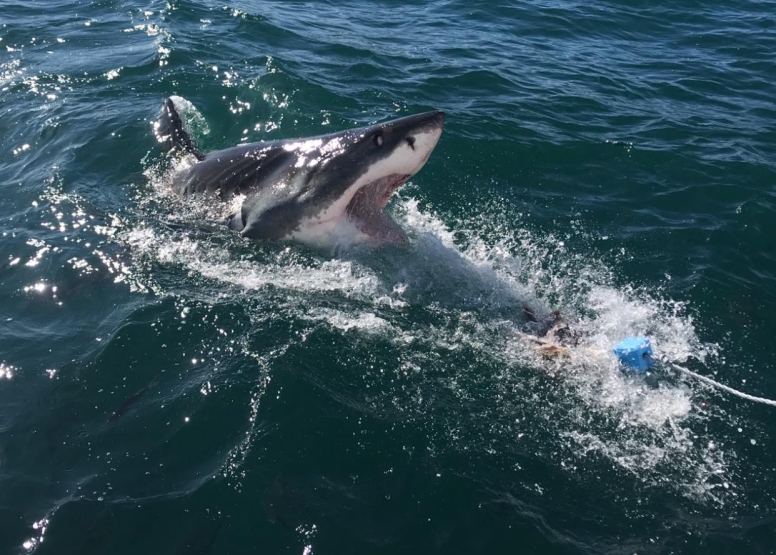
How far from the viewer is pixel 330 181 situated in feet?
21.1

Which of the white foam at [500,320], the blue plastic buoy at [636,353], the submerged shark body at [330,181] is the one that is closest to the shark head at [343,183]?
the submerged shark body at [330,181]

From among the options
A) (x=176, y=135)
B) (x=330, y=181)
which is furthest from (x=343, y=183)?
(x=176, y=135)

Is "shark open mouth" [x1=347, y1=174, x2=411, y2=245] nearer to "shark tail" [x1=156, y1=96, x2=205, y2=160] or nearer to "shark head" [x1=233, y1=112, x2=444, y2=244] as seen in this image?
"shark head" [x1=233, y1=112, x2=444, y2=244]

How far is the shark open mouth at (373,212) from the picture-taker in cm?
661

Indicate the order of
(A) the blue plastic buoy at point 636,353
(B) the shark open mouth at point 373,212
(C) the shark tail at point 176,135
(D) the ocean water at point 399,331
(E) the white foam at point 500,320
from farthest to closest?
(C) the shark tail at point 176,135, (B) the shark open mouth at point 373,212, (A) the blue plastic buoy at point 636,353, (E) the white foam at point 500,320, (D) the ocean water at point 399,331

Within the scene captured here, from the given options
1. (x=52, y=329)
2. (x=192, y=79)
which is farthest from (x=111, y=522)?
(x=192, y=79)

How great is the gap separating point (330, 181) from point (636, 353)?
3.36 m

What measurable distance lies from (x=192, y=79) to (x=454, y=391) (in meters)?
9.48

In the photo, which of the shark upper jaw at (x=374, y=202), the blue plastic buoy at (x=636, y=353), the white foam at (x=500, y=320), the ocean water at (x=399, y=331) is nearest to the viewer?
the ocean water at (x=399, y=331)

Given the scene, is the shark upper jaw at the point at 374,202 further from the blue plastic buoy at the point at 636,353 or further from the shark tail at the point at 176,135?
the shark tail at the point at 176,135

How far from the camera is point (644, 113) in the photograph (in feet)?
38.0

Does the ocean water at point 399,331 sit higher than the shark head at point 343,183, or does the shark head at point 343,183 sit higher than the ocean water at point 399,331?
the shark head at point 343,183

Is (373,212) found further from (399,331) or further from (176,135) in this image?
(176,135)

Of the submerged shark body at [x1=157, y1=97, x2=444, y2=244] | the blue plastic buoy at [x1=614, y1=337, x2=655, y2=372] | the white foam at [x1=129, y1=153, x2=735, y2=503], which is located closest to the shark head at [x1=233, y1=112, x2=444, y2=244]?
the submerged shark body at [x1=157, y1=97, x2=444, y2=244]
